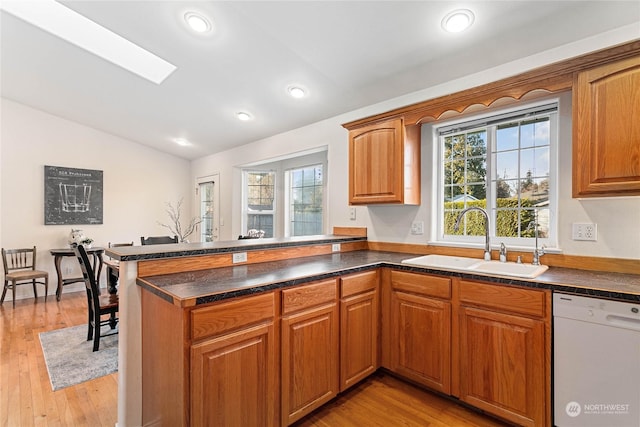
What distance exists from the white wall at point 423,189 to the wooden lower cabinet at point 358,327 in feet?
2.91

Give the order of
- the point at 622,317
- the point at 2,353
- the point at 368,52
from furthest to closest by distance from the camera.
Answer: the point at 2,353 < the point at 368,52 < the point at 622,317

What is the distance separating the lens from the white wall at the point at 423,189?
5.99 feet

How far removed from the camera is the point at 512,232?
2.37 meters

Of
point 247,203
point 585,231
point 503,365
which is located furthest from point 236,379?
point 247,203

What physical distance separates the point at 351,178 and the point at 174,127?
3096mm

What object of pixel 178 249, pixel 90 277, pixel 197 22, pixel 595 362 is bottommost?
pixel 595 362

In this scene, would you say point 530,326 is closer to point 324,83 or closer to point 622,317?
point 622,317

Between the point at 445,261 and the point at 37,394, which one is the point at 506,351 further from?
the point at 37,394

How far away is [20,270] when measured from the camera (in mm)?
4328

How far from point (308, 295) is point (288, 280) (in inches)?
7.5

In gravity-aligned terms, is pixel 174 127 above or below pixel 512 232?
above

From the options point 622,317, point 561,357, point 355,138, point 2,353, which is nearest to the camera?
point 622,317

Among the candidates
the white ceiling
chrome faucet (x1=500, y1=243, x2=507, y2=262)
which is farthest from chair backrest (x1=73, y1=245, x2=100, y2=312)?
chrome faucet (x1=500, y1=243, x2=507, y2=262)

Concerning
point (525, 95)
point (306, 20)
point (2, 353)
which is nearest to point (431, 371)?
point (525, 95)
